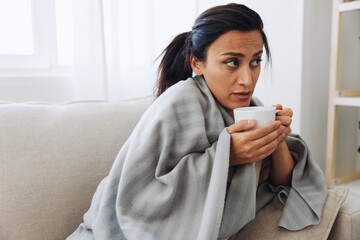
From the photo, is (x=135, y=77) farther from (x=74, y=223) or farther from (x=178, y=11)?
(x=74, y=223)

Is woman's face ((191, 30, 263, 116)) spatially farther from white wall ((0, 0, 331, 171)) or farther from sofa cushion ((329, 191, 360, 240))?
white wall ((0, 0, 331, 171))

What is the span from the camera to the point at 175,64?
868 mm

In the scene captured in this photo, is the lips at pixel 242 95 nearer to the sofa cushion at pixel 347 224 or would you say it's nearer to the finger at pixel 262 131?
the finger at pixel 262 131

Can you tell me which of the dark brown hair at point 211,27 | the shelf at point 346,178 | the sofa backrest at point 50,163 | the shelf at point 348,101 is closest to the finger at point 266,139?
the dark brown hair at point 211,27

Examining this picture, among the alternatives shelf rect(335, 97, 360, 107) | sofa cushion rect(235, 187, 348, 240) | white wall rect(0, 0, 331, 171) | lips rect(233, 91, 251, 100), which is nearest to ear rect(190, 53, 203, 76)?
lips rect(233, 91, 251, 100)

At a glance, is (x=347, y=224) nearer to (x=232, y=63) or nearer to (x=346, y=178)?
(x=232, y=63)

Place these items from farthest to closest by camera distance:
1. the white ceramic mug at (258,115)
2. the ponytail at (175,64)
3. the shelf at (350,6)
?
the shelf at (350,6) < the ponytail at (175,64) < the white ceramic mug at (258,115)

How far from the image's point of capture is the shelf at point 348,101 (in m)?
1.28

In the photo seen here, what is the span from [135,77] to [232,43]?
2.21 ft

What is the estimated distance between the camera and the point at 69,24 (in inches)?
51.6

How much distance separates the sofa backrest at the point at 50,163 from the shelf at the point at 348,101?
0.82 metres

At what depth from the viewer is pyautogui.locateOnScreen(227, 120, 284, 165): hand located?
65cm

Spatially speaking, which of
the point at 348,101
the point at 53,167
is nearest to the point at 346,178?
the point at 348,101

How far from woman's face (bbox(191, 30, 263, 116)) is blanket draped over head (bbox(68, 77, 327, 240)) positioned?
0.13ft
